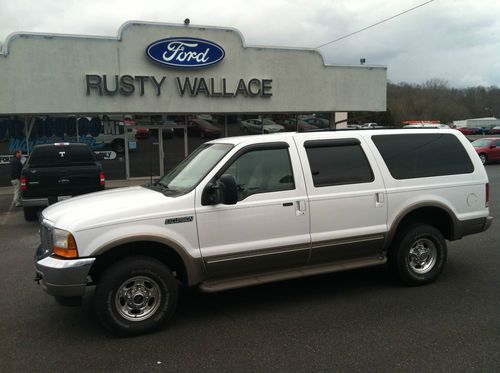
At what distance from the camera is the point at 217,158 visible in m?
4.73

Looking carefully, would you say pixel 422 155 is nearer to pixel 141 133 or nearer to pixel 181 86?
pixel 181 86

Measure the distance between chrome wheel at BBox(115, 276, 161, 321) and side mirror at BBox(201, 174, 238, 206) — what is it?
92 centimetres

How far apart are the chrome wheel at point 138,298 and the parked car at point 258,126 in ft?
53.3

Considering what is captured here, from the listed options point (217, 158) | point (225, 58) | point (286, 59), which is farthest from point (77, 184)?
point (286, 59)

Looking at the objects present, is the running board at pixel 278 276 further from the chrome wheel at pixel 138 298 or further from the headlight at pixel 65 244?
the headlight at pixel 65 244

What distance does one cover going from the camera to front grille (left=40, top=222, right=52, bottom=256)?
4.23m

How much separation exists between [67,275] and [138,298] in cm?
67

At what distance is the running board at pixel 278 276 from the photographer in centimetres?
450

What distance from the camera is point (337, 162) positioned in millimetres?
5086

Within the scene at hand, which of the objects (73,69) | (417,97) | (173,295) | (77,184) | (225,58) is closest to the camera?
(173,295)

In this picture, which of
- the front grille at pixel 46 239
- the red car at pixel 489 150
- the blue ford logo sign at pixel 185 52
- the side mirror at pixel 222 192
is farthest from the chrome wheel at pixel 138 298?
the red car at pixel 489 150

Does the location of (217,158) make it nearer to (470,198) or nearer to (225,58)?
(470,198)

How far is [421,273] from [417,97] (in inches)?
3778

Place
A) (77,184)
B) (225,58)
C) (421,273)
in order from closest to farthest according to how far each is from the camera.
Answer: (421,273) < (77,184) < (225,58)
